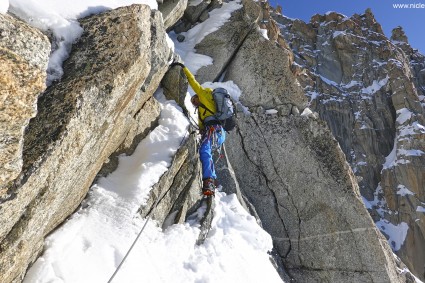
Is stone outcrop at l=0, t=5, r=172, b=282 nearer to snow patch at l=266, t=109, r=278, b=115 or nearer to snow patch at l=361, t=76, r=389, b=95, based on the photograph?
snow patch at l=266, t=109, r=278, b=115

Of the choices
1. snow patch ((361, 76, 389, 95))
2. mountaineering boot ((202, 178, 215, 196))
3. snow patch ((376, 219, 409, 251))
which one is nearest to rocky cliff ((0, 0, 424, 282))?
mountaineering boot ((202, 178, 215, 196))

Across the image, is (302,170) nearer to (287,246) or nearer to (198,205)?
(287,246)

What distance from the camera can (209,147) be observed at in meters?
9.41

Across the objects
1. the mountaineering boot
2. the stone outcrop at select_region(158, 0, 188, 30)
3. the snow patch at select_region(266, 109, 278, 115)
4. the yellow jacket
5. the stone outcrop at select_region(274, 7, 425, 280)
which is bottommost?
the mountaineering boot

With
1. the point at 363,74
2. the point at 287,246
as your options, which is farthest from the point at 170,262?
the point at 363,74

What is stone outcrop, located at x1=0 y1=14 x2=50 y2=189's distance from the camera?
3473mm

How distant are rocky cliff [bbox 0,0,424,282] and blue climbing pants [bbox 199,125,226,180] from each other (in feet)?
1.09

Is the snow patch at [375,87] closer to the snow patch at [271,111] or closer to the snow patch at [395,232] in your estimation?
the snow patch at [395,232]

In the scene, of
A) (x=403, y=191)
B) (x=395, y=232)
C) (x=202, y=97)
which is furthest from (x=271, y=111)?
(x=403, y=191)

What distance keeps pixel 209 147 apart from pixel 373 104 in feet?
230

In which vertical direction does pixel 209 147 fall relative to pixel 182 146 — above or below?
above

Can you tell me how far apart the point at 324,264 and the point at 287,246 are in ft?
4.55

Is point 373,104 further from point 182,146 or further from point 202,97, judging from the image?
point 182,146

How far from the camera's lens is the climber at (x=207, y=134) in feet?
30.0
